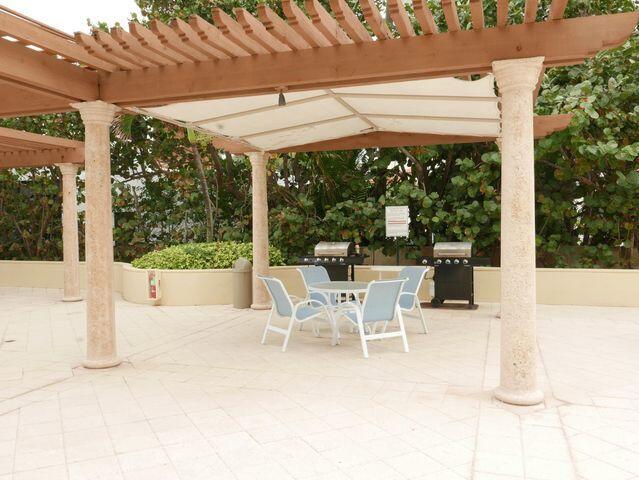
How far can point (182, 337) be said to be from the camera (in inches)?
260

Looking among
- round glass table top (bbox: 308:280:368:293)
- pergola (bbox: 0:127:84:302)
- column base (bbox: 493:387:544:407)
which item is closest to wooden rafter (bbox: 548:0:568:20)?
column base (bbox: 493:387:544:407)

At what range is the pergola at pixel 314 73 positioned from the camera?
3670mm

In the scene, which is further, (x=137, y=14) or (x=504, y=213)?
(x=137, y=14)

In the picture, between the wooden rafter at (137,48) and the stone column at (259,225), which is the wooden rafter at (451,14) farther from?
the stone column at (259,225)

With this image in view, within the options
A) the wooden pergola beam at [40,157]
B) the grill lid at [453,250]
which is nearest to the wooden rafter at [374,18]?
the grill lid at [453,250]

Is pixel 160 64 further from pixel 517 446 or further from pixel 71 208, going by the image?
pixel 71 208

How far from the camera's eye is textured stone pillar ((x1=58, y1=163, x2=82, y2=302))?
10.1 m

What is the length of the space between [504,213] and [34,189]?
40.7ft

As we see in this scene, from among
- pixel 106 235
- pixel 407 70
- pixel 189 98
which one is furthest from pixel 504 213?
pixel 106 235

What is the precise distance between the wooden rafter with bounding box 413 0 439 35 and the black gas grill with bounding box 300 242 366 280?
5.18 metres

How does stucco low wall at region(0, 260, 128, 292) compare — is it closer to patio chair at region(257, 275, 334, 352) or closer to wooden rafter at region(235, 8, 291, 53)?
patio chair at region(257, 275, 334, 352)

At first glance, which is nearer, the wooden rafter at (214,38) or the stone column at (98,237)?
the wooden rafter at (214,38)

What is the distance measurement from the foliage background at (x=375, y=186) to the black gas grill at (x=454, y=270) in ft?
4.30

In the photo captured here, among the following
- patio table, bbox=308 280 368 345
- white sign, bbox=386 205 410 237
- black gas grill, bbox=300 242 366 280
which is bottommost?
patio table, bbox=308 280 368 345
